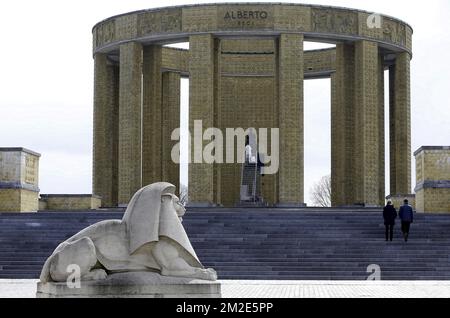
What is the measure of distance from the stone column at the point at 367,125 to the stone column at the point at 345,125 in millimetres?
1126

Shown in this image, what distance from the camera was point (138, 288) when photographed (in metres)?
9.38

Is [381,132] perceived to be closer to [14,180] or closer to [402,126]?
[402,126]

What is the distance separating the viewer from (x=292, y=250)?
58.0ft

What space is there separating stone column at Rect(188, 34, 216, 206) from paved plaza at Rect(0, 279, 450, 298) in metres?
13.2

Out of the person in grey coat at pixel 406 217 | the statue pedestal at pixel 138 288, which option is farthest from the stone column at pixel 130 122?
the statue pedestal at pixel 138 288

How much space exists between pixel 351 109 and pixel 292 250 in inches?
545

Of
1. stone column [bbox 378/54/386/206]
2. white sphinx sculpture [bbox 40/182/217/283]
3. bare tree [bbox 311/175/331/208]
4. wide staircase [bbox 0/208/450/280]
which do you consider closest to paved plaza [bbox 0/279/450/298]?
wide staircase [bbox 0/208/450/280]

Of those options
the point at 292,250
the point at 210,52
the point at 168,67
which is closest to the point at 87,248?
the point at 292,250

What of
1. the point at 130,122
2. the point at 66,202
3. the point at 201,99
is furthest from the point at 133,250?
the point at 130,122

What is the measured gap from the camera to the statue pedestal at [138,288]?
9359 mm

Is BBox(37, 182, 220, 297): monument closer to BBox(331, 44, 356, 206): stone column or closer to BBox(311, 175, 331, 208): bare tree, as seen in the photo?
BBox(331, 44, 356, 206): stone column
